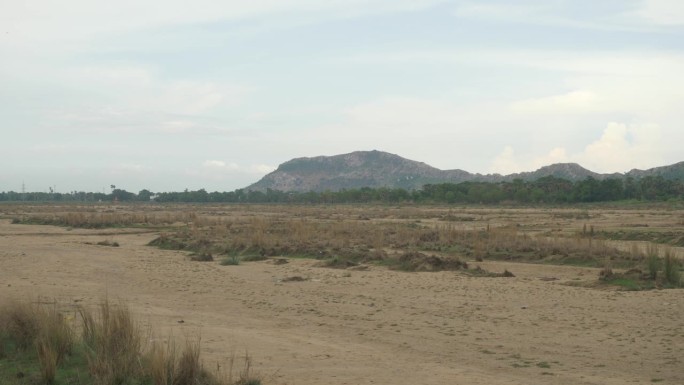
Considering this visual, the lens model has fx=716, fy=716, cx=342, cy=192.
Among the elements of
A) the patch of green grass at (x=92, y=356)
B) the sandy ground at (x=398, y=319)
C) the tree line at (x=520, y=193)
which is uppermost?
the tree line at (x=520, y=193)

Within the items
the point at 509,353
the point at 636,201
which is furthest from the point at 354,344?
the point at 636,201

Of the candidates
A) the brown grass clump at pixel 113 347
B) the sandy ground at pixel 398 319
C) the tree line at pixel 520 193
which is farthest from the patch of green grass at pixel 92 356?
the tree line at pixel 520 193

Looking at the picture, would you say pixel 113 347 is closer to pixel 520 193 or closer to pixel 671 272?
pixel 671 272

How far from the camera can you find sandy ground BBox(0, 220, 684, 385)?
382 inches

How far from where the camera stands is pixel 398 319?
13734 mm

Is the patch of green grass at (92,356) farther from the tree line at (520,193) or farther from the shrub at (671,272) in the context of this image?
the tree line at (520,193)

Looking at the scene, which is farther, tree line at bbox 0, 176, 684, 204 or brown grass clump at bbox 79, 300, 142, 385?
tree line at bbox 0, 176, 684, 204

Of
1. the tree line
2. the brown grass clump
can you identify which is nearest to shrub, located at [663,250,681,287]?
the brown grass clump

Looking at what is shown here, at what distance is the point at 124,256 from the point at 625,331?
20952mm

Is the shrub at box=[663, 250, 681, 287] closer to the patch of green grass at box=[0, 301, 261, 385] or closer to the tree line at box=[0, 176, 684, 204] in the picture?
the patch of green grass at box=[0, 301, 261, 385]

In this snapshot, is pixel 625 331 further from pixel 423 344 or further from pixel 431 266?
pixel 431 266

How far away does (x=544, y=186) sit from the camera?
329ft

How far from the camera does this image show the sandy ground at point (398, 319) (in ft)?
31.8

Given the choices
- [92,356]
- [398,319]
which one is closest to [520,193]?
[398,319]
